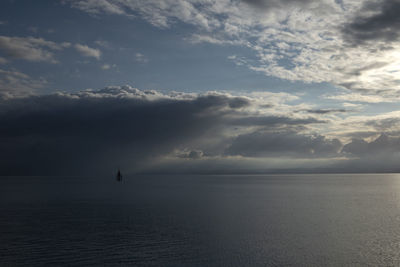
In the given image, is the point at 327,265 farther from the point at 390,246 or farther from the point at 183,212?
the point at 183,212

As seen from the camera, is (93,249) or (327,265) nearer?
(327,265)

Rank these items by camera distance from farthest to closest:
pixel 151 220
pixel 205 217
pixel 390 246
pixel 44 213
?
pixel 44 213
pixel 205 217
pixel 151 220
pixel 390 246

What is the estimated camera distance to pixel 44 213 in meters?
74.9

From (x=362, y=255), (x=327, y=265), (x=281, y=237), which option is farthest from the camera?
(x=281, y=237)

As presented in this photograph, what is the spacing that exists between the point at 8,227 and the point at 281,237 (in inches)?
1768

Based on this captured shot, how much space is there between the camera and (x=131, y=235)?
165 ft

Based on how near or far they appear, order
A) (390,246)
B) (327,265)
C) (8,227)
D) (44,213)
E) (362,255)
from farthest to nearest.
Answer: (44,213)
(8,227)
(390,246)
(362,255)
(327,265)

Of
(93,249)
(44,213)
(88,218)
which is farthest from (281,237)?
(44,213)

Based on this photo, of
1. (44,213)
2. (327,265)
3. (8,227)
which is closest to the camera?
(327,265)

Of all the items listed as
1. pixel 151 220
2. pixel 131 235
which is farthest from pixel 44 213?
pixel 131 235

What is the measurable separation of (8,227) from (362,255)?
5427cm

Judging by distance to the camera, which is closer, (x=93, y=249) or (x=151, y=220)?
(x=93, y=249)

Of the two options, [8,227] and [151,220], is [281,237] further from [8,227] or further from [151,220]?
[8,227]

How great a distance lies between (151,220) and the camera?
64875 mm
